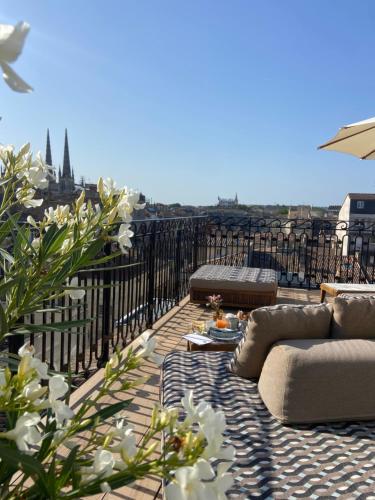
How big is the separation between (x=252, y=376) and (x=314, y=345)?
51 centimetres

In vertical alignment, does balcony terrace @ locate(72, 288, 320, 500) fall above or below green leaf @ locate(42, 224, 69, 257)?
below

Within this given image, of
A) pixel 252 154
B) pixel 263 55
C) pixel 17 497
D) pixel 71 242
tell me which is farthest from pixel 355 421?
pixel 252 154

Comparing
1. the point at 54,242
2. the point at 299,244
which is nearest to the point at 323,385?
the point at 54,242

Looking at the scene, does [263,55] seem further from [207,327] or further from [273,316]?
[273,316]

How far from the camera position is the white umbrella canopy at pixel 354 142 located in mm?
4571

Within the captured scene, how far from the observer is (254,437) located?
6.63ft

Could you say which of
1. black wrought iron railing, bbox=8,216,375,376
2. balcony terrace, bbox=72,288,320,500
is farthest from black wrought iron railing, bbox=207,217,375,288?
balcony terrace, bbox=72,288,320,500

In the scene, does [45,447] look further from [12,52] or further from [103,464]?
[12,52]

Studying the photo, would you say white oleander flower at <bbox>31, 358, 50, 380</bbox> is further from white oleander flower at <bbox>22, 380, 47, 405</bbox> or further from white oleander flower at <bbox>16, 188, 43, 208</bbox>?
white oleander flower at <bbox>16, 188, 43, 208</bbox>

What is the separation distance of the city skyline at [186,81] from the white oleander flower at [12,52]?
0.01 metres

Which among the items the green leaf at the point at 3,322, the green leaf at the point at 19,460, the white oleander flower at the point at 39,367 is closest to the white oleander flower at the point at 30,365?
the white oleander flower at the point at 39,367

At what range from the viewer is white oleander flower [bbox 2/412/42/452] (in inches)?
22.3

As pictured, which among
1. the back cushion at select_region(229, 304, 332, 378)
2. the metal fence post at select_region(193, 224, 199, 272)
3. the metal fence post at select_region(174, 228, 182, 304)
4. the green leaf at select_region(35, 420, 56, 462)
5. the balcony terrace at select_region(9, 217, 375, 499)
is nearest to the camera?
the green leaf at select_region(35, 420, 56, 462)

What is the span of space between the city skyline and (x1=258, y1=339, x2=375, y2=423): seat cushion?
47.1 inches
